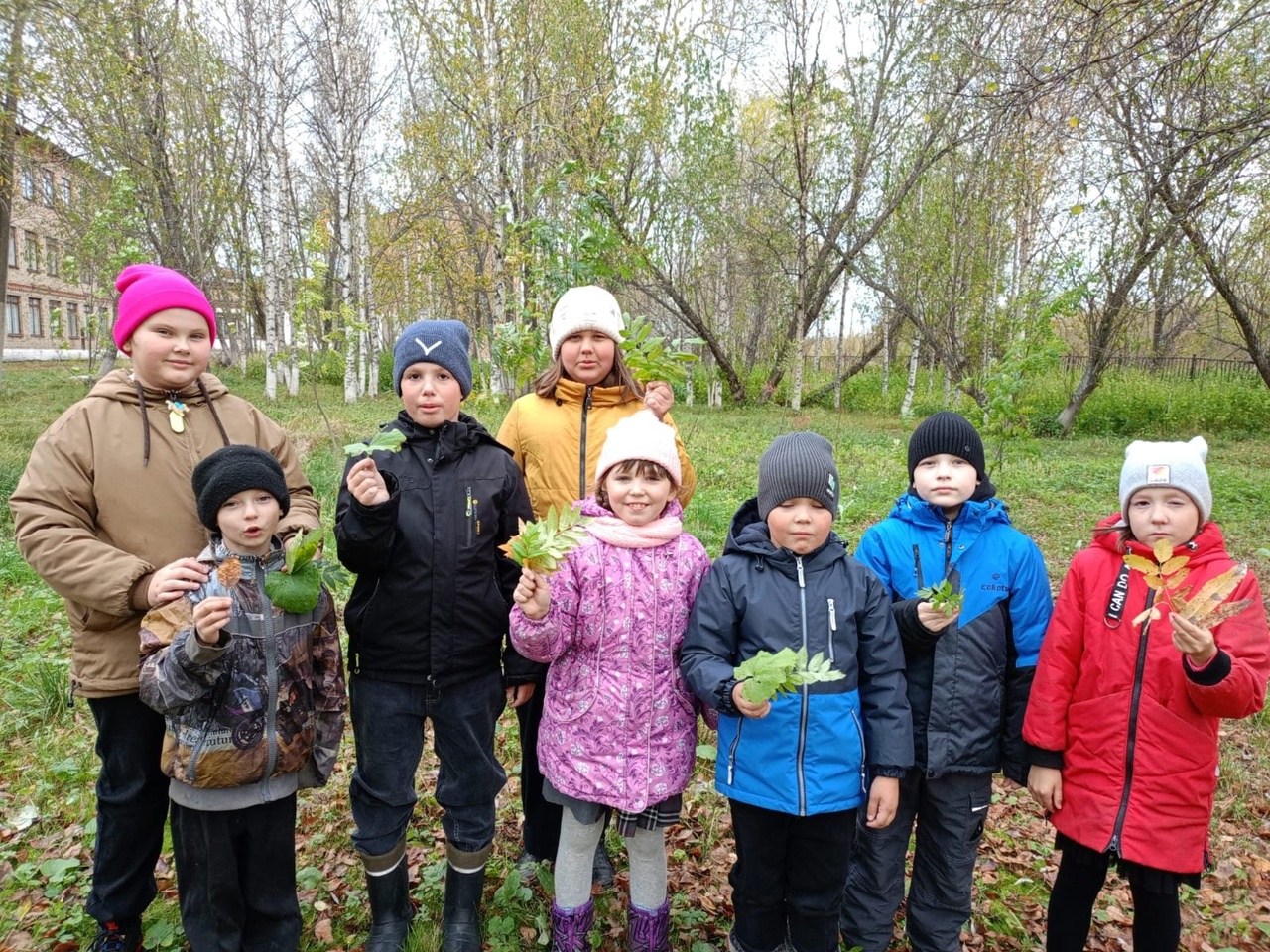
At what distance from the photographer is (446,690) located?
2.36 metres

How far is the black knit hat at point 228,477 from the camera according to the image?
6.64 ft

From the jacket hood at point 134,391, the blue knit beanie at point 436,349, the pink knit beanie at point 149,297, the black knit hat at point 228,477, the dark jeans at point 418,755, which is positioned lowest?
the dark jeans at point 418,755

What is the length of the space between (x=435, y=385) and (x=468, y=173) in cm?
901

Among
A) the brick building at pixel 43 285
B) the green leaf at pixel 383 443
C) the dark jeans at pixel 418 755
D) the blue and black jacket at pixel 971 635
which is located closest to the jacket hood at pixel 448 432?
the green leaf at pixel 383 443

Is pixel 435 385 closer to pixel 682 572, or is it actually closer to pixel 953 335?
pixel 682 572

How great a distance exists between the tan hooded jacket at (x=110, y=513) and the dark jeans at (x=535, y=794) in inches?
41.2

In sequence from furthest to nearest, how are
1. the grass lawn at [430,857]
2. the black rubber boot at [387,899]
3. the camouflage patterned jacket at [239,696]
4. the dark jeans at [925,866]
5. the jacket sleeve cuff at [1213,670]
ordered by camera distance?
the grass lawn at [430,857] < the black rubber boot at [387,899] < the dark jeans at [925,866] < the camouflage patterned jacket at [239,696] < the jacket sleeve cuff at [1213,670]

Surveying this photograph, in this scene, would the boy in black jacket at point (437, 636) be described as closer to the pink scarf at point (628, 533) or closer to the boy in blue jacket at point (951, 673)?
the pink scarf at point (628, 533)

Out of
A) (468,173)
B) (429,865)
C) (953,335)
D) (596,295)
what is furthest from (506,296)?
(953,335)

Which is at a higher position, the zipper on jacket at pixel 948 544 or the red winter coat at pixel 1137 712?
the zipper on jacket at pixel 948 544

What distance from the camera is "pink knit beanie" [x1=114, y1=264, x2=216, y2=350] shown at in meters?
2.16

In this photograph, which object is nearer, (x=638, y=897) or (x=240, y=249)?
(x=638, y=897)

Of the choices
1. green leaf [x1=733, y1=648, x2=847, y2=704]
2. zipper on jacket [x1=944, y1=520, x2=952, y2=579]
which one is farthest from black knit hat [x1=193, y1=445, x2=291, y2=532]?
zipper on jacket [x1=944, y1=520, x2=952, y2=579]

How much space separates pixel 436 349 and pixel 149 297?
32.6 inches
